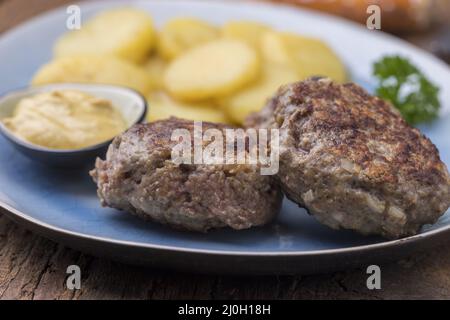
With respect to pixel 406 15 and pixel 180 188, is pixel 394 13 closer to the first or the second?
pixel 406 15

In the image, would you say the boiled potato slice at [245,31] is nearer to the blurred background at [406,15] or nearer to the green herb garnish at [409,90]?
the green herb garnish at [409,90]

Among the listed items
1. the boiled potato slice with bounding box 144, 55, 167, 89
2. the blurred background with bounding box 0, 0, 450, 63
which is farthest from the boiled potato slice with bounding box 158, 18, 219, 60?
the blurred background with bounding box 0, 0, 450, 63

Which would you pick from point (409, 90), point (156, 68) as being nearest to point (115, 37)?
point (156, 68)

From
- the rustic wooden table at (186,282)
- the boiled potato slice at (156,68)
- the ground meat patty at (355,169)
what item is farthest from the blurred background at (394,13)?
the rustic wooden table at (186,282)

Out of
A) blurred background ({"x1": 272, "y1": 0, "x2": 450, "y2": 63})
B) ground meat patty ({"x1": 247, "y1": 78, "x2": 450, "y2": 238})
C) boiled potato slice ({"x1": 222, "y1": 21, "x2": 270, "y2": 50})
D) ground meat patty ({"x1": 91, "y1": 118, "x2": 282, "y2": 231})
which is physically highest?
ground meat patty ({"x1": 247, "y1": 78, "x2": 450, "y2": 238})

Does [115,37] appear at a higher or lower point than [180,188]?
lower

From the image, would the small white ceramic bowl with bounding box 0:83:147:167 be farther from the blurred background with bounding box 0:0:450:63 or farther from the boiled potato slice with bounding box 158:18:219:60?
the blurred background with bounding box 0:0:450:63

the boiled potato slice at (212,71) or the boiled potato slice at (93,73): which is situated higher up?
the boiled potato slice at (212,71)
